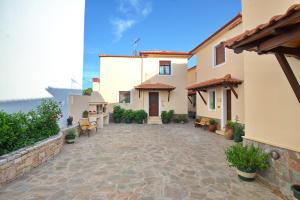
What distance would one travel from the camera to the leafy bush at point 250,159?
4109 millimetres

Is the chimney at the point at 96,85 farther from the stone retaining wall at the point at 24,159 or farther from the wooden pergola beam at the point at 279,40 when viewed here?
the wooden pergola beam at the point at 279,40

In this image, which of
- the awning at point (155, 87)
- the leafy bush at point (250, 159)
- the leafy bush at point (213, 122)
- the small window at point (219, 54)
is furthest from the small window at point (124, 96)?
the leafy bush at point (250, 159)

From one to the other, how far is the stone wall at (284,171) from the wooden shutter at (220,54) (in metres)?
8.86

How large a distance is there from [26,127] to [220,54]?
1171 cm

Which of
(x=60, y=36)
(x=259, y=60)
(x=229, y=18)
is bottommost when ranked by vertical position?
(x=259, y=60)

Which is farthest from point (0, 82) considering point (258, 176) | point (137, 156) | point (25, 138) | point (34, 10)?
point (258, 176)

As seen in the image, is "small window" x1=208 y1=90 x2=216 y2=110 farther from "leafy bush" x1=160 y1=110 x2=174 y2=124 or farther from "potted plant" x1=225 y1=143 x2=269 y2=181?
"potted plant" x1=225 y1=143 x2=269 y2=181

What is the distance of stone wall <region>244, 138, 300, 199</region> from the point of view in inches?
136

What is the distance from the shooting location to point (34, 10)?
22.6ft

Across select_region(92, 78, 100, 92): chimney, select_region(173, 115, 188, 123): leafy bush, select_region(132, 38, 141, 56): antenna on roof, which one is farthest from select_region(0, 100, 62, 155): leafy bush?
select_region(132, 38, 141, 56): antenna on roof

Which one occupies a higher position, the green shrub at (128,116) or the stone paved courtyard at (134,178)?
the green shrub at (128,116)

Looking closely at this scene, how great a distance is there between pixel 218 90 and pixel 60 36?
32.8ft

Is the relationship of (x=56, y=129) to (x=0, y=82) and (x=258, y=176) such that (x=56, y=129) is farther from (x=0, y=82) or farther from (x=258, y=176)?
(x=258, y=176)

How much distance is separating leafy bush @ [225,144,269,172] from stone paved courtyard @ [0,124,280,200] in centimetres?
40
